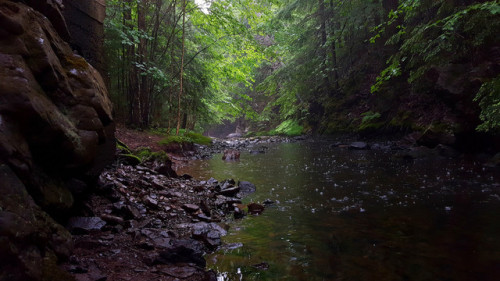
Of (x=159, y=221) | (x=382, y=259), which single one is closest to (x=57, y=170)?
(x=159, y=221)

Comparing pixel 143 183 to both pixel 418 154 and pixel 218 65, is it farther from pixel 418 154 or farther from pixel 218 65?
pixel 218 65

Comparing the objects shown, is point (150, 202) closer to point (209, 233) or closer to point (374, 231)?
point (209, 233)

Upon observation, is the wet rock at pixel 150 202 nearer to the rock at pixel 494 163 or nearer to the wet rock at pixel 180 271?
the wet rock at pixel 180 271

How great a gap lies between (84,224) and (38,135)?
121 centimetres

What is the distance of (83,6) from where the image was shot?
13.3 ft

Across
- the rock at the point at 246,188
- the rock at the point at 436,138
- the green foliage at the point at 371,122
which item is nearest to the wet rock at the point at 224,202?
the rock at the point at 246,188

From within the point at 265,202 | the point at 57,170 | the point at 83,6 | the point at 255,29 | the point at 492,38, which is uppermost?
the point at 255,29

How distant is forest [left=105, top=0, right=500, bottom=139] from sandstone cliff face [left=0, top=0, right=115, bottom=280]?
21.2ft

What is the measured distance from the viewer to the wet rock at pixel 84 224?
111 inches

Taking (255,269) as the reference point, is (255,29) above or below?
above

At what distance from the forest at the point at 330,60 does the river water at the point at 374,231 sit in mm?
1893

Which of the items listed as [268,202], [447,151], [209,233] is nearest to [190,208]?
[209,233]

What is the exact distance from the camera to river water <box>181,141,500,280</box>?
8.60 feet

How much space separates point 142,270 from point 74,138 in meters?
1.34
